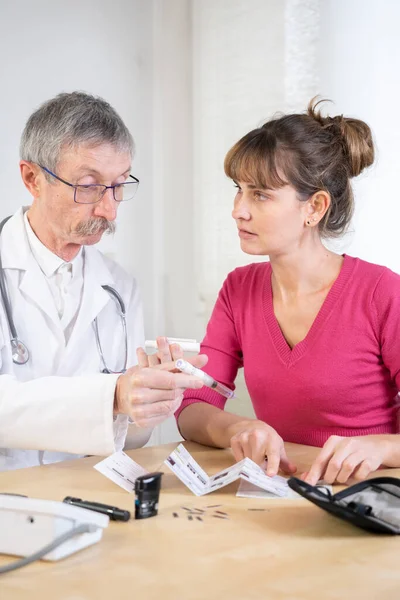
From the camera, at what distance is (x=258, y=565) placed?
1000mm

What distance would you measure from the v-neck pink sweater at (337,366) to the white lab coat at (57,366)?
0.30 meters

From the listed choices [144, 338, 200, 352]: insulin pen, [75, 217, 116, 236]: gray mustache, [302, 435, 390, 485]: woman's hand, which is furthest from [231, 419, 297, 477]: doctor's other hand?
[144, 338, 200, 352]: insulin pen

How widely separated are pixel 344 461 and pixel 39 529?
25.1 inches

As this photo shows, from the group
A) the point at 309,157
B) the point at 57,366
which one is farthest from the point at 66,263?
the point at 309,157

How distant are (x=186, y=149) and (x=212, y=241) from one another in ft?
1.48

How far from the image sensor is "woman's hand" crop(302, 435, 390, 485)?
1.40 metres

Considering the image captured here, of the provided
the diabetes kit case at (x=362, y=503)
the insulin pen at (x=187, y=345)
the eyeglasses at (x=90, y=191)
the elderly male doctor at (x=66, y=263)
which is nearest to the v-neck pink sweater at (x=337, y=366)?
the elderly male doctor at (x=66, y=263)

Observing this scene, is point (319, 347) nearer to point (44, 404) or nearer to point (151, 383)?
point (151, 383)

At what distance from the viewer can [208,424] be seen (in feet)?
5.78

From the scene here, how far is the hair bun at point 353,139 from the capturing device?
6.56 feet

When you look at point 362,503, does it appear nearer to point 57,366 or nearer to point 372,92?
point 57,366

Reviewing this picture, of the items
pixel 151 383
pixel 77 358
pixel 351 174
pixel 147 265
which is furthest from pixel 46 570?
pixel 147 265

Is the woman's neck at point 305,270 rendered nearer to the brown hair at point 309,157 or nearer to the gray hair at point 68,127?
the brown hair at point 309,157

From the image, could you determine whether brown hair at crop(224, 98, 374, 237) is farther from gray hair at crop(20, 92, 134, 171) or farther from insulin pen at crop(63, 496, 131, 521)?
insulin pen at crop(63, 496, 131, 521)
